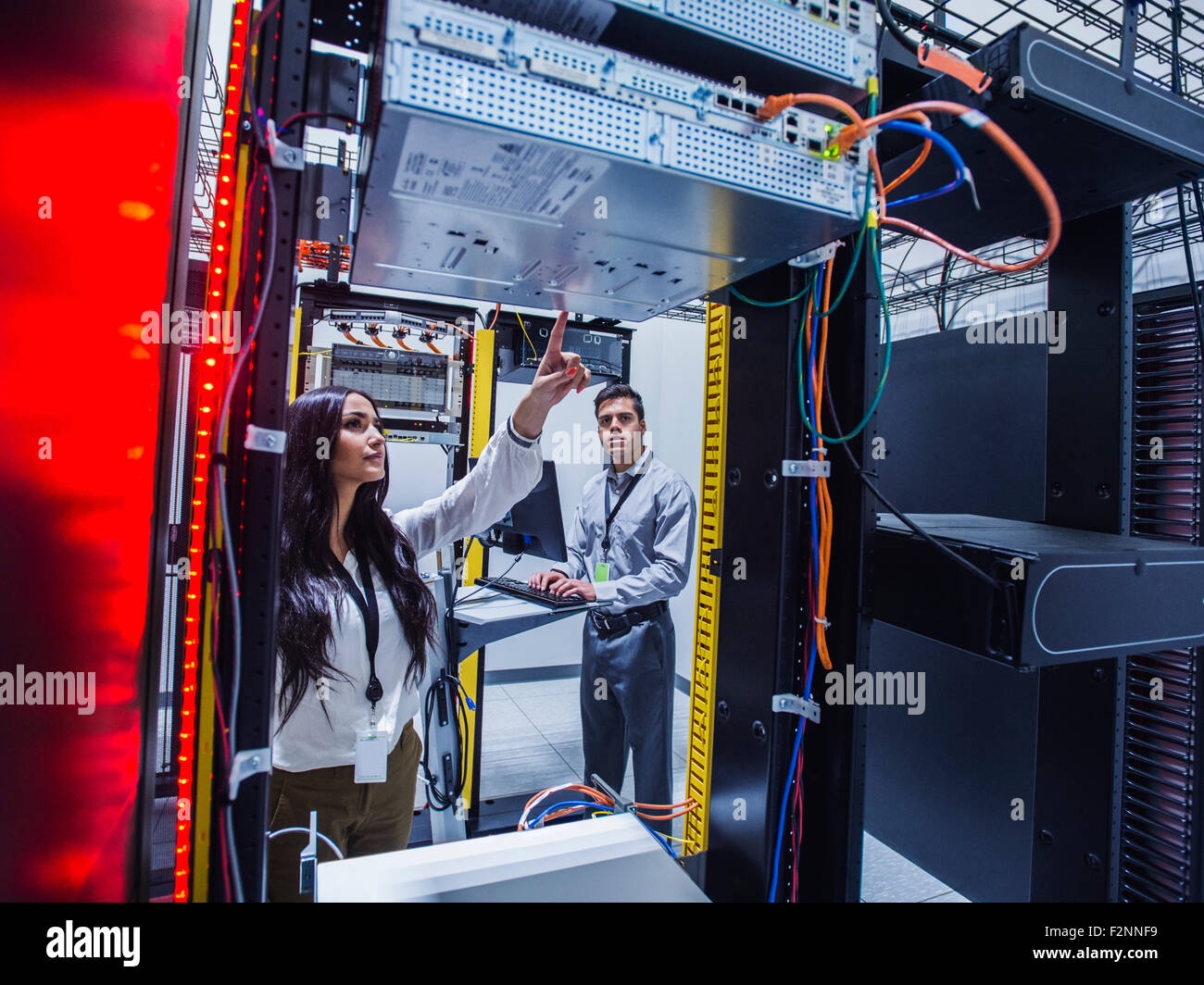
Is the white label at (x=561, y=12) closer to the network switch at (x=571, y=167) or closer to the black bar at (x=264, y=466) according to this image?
the network switch at (x=571, y=167)

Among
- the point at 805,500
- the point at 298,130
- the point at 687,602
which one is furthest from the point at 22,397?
the point at 687,602

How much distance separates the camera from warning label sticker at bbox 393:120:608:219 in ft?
2.24

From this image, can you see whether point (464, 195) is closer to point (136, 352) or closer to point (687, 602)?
point (136, 352)

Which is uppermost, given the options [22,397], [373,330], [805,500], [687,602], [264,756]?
[373,330]

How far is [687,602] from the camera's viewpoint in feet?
15.1

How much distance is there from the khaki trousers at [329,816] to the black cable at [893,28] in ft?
5.74

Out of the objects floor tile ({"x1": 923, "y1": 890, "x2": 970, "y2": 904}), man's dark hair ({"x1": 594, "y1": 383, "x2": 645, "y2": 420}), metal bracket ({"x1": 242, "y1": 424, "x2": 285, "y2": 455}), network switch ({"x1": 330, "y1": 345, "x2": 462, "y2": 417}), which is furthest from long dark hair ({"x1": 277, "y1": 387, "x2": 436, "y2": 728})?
floor tile ({"x1": 923, "y1": 890, "x2": 970, "y2": 904})

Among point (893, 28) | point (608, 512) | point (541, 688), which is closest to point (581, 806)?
point (893, 28)

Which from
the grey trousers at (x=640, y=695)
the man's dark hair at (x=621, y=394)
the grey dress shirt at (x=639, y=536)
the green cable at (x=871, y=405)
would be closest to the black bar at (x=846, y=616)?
the green cable at (x=871, y=405)

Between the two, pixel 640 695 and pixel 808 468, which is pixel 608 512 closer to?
pixel 640 695

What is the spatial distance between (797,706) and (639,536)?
63.3 inches

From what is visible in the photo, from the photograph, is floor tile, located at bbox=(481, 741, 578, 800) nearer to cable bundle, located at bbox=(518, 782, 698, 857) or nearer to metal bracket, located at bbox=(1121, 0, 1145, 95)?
cable bundle, located at bbox=(518, 782, 698, 857)

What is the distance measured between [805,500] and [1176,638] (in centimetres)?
67

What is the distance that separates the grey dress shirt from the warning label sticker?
1.65m
